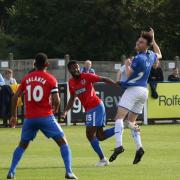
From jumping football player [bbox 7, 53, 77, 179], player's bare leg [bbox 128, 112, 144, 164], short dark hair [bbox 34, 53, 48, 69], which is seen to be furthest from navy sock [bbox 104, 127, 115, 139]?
short dark hair [bbox 34, 53, 48, 69]

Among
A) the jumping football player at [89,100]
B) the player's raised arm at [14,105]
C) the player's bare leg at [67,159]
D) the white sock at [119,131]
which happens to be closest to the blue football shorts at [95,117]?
the jumping football player at [89,100]

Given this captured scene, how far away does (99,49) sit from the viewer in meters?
52.1

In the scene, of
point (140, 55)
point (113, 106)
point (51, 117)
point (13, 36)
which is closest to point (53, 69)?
point (113, 106)

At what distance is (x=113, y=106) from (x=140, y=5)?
2483cm

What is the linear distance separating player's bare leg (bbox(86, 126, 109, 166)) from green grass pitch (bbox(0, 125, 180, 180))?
187 mm

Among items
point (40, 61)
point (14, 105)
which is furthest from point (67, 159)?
point (40, 61)

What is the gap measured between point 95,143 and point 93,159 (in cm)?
108

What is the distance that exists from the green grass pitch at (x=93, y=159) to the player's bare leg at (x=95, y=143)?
187 millimetres

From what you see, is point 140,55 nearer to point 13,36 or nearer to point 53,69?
point 53,69

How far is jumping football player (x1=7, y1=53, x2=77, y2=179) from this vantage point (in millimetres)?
14328

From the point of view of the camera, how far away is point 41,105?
14438 mm

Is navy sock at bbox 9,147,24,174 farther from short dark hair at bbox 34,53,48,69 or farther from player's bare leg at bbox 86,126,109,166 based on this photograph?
player's bare leg at bbox 86,126,109,166

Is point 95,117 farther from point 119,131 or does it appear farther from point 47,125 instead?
point 47,125

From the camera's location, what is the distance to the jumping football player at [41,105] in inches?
564
